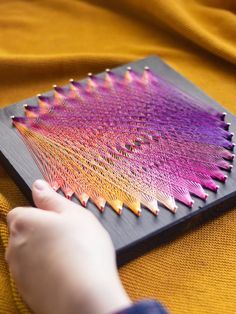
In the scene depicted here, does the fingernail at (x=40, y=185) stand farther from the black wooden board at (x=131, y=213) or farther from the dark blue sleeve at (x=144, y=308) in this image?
the dark blue sleeve at (x=144, y=308)

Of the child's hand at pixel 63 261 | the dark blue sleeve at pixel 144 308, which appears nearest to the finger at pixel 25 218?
the child's hand at pixel 63 261

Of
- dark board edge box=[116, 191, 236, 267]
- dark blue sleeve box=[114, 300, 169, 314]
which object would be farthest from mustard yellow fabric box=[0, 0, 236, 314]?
dark blue sleeve box=[114, 300, 169, 314]

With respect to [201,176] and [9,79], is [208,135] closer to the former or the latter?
[201,176]

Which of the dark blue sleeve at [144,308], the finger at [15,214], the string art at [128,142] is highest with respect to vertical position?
the string art at [128,142]

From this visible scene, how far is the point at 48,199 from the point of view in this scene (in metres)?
0.51

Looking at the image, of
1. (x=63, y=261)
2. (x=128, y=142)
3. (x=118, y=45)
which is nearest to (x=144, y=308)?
(x=63, y=261)

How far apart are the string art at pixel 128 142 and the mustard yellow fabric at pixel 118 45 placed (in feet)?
0.18

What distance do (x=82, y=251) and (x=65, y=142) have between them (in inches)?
7.2

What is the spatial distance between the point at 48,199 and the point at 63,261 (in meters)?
0.08

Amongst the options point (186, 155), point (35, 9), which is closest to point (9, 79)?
point (35, 9)

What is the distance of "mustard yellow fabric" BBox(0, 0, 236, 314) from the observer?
23.9 inches

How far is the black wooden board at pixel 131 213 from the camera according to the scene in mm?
527

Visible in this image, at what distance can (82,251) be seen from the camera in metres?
0.46

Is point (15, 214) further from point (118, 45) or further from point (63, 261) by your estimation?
point (118, 45)
